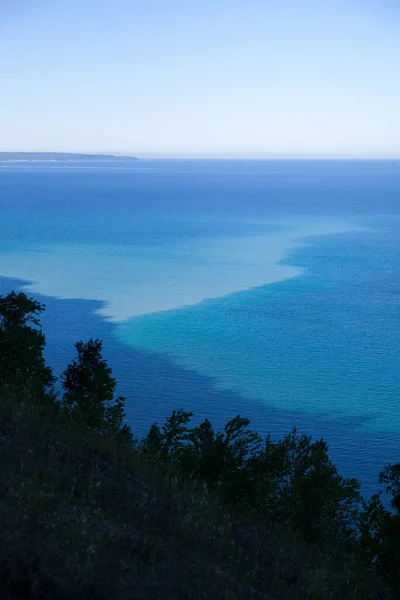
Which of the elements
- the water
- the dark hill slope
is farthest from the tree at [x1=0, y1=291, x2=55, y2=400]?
the water

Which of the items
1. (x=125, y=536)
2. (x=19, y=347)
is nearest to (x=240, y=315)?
(x=19, y=347)

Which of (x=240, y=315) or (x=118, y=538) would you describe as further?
(x=240, y=315)

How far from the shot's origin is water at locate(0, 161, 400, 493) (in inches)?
1809

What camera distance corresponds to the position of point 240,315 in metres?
69.3

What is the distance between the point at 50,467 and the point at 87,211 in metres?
156

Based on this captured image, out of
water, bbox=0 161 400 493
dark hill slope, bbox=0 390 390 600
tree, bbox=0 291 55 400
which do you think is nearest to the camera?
dark hill slope, bbox=0 390 390 600

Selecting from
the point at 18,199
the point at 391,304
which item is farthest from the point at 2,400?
the point at 18,199

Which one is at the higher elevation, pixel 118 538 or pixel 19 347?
pixel 118 538

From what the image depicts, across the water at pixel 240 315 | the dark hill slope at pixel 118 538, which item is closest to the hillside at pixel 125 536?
the dark hill slope at pixel 118 538

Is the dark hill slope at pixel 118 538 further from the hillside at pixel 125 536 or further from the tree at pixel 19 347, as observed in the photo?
the tree at pixel 19 347

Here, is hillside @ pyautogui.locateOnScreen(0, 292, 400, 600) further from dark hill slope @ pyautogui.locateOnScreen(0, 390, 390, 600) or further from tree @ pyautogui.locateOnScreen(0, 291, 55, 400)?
tree @ pyautogui.locateOnScreen(0, 291, 55, 400)

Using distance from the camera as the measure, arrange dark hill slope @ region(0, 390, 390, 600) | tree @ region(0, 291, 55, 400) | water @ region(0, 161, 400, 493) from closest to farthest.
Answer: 1. dark hill slope @ region(0, 390, 390, 600)
2. tree @ region(0, 291, 55, 400)
3. water @ region(0, 161, 400, 493)

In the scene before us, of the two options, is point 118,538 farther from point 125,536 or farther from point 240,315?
point 240,315

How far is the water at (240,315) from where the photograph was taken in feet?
151
